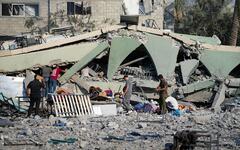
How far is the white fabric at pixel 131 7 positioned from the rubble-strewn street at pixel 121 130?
16.5 meters

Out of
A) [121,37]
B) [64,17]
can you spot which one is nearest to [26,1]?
[64,17]

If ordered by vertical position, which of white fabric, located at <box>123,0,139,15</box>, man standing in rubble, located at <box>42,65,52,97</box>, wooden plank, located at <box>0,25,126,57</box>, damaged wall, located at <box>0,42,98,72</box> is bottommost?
man standing in rubble, located at <box>42,65,52,97</box>

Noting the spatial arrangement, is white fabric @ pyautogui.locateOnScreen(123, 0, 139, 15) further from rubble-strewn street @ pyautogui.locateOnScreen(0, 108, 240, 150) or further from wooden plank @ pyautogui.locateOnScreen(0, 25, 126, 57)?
rubble-strewn street @ pyautogui.locateOnScreen(0, 108, 240, 150)

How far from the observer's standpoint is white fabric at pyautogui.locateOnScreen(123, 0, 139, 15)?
111 feet

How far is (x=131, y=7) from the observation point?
34.3m

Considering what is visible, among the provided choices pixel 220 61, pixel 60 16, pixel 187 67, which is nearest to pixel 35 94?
pixel 187 67

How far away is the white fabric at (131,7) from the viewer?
33938 mm

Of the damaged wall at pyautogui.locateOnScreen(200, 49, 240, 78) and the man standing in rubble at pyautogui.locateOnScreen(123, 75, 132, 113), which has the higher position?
the damaged wall at pyautogui.locateOnScreen(200, 49, 240, 78)

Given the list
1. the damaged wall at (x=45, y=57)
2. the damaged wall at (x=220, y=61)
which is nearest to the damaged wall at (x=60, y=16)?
the damaged wall at (x=220, y=61)

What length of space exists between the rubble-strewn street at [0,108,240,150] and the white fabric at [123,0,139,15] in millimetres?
16483

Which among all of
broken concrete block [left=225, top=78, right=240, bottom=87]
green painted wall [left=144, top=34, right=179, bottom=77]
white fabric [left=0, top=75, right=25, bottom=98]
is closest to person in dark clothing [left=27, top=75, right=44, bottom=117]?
white fabric [left=0, top=75, right=25, bottom=98]

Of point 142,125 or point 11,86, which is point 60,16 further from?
point 142,125

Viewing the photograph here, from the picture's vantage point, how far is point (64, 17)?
32.0 metres

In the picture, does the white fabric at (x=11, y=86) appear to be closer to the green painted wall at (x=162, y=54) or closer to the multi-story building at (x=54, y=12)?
the green painted wall at (x=162, y=54)
